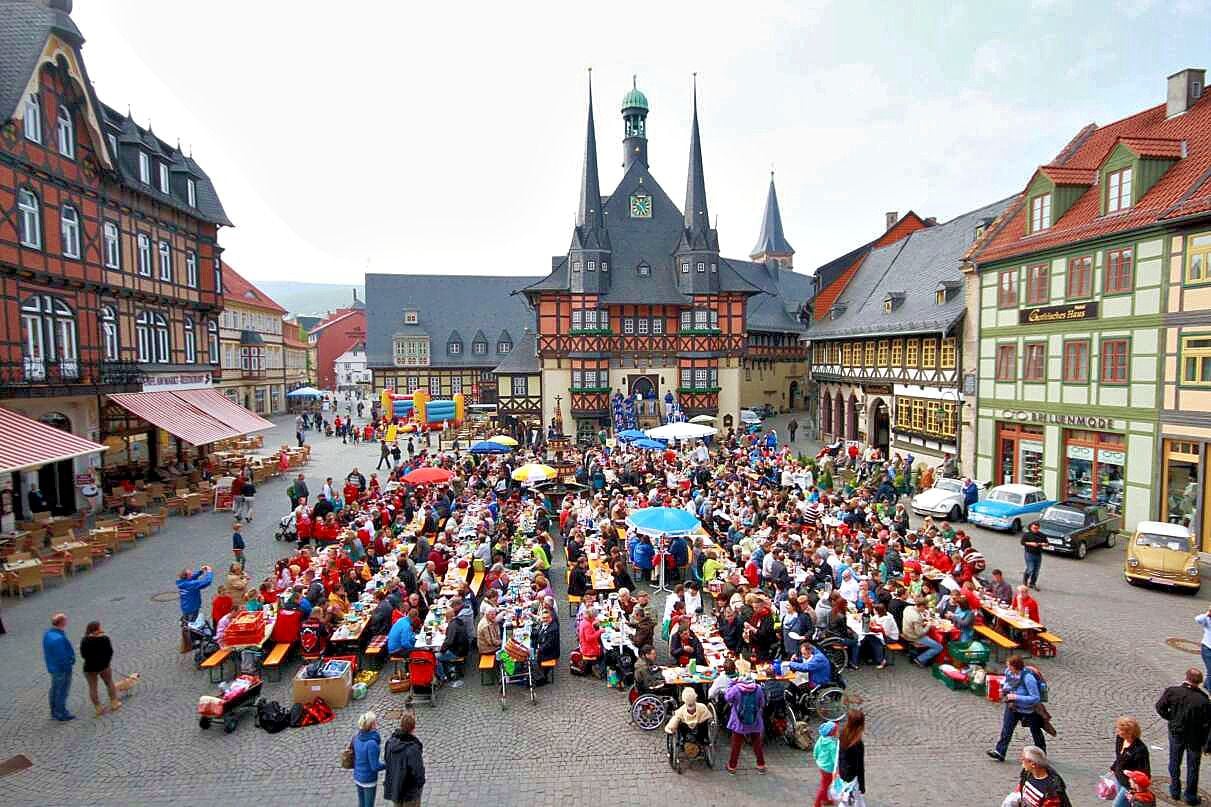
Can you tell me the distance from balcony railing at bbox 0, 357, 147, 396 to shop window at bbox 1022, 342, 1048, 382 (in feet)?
95.8

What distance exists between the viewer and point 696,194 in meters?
39.4

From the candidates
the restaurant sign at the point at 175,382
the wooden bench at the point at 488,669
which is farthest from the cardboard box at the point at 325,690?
the restaurant sign at the point at 175,382

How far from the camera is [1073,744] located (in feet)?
29.2

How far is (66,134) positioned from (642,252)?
2672cm

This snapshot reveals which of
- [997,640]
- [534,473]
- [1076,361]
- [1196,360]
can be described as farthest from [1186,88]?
[534,473]

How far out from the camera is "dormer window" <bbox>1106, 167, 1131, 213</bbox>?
1938 cm

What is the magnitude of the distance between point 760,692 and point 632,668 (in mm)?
2789

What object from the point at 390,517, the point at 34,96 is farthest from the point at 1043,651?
the point at 34,96

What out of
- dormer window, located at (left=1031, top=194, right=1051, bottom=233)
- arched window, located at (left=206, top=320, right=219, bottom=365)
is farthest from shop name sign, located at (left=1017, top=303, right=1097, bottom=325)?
arched window, located at (left=206, top=320, right=219, bottom=365)

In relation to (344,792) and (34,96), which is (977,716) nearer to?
(344,792)

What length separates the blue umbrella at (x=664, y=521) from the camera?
44.9 feet

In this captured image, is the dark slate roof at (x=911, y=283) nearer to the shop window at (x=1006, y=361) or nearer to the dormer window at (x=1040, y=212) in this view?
the shop window at (x=1006, y=361)

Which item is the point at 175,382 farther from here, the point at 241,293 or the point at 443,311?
the point at 443,311

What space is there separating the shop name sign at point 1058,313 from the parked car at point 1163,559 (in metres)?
7.25
